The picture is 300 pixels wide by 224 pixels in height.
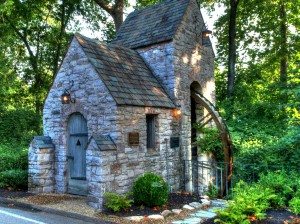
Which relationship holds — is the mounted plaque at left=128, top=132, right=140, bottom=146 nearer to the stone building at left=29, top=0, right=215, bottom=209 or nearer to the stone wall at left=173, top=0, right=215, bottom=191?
the stone building at left=29, top=0, right=215, bottom=209

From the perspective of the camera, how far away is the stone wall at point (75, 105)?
28.7ft

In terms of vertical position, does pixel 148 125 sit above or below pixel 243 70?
below

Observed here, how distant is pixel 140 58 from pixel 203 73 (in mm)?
2783

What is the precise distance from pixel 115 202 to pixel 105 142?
1522 mm

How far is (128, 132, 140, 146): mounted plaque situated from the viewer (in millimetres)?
8742

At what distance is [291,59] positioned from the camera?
1858cm

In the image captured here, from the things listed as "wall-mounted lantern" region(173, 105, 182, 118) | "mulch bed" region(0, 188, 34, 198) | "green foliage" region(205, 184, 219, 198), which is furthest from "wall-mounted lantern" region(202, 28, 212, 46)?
"mulch bed" region(0, 188, 34, 198)

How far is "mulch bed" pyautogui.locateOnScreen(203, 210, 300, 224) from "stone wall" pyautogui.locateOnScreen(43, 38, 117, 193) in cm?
396

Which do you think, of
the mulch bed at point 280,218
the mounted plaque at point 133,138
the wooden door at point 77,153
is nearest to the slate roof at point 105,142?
the mounted plaque at point 133,138

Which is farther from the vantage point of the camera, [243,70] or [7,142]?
[243,70]

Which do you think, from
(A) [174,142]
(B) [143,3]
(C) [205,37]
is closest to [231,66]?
(C) [205,37]

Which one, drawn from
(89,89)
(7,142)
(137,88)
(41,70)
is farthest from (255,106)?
(41,70)

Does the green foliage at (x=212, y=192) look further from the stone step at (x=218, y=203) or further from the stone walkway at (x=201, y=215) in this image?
the stone walkway at (x=201, y=215)

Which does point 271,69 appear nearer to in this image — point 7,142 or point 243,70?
point 243,70
